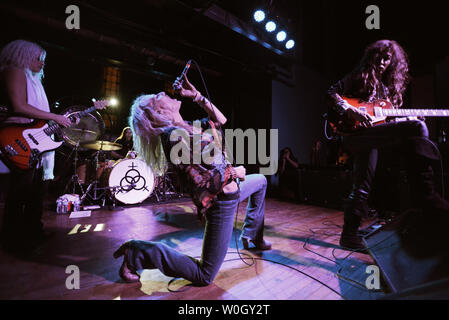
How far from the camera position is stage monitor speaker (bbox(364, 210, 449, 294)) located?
1.00 m

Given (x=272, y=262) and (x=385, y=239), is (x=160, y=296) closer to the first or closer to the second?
(x=272, y=262)

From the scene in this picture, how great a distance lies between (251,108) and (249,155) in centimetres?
162

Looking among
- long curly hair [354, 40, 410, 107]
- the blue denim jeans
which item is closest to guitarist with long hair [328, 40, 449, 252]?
long curly hair [354, 40, 410, 107]

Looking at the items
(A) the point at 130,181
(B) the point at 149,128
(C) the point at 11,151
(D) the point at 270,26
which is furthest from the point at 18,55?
(D) the point at 270,26

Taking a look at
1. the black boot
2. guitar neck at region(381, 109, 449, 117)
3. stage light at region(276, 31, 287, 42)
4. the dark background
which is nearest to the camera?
guitar neck at region(381, 109, 449, 117)

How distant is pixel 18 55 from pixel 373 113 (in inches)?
135

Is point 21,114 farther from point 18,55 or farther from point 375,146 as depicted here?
point 375,146

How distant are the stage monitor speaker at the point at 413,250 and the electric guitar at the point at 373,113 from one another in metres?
0.86

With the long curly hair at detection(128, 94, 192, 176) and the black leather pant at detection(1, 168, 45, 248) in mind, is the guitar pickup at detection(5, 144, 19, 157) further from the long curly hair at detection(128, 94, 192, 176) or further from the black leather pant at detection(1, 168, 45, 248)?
the long curly hair at detection(128, 94, 192, 176)

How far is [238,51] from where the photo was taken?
18.4 ft

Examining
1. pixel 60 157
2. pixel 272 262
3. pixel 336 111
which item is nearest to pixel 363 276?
pixel 272 262

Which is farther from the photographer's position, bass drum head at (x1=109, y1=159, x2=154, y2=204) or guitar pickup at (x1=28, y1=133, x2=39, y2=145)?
bass drum head at (x1=109, y1=159, x2=154, y2=204)

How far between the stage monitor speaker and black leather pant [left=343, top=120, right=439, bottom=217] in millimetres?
391
